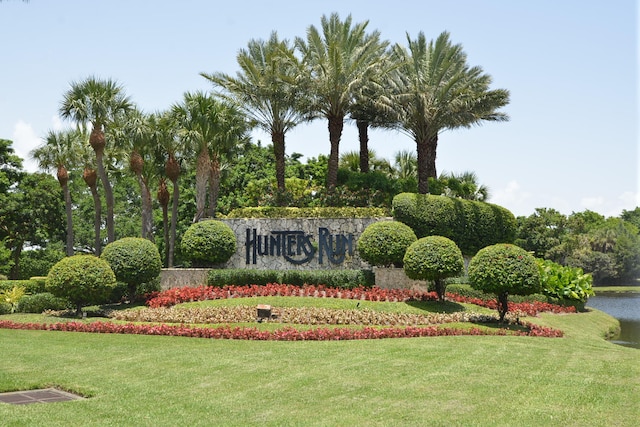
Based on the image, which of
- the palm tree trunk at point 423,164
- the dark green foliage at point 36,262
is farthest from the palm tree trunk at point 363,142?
the dark green foliage at point 36,262

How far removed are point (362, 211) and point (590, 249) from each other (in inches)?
1686

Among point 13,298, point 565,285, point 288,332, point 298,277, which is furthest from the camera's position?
point 565,285

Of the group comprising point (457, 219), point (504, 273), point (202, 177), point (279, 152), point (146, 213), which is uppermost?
point (279, 152)

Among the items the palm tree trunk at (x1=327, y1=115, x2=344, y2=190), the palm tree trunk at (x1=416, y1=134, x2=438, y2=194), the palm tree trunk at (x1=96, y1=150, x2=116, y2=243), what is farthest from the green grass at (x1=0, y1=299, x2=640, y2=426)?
the palm tree trunk at (x1=96, y1=150, x2=116, y2=243)

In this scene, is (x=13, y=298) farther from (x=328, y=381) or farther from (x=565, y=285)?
(x=565, y=285)

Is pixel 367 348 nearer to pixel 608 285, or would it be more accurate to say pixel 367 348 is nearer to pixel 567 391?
pixel 567 391

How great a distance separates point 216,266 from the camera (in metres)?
31.3

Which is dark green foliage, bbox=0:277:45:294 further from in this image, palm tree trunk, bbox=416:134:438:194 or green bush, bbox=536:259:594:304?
green bush, bbox=536:259:594:304

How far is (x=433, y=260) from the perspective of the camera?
24141 millimetres

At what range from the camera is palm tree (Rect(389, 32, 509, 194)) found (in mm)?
32312

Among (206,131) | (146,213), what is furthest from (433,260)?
(146,213)

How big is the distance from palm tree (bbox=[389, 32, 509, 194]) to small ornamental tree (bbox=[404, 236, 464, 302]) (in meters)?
8.55

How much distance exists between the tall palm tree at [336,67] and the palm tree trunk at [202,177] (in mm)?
6034

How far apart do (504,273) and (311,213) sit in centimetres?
1182
